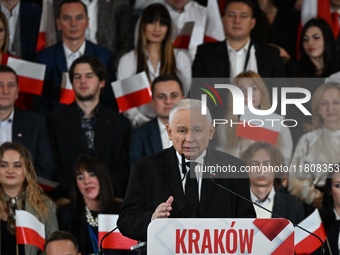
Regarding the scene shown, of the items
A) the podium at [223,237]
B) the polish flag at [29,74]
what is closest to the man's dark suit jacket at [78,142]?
the polish flag at [29,74]

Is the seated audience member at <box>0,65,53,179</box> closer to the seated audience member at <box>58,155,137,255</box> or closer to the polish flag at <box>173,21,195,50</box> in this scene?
the seated audience member at <box>58,155,137,255</box>

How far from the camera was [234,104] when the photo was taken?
3010 mm

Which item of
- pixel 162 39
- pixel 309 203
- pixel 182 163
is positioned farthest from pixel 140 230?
pixel 162 39

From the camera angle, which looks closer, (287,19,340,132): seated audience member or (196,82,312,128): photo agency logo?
(196,82,312,128): photo agency logo

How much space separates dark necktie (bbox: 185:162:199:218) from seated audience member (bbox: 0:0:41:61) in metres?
3.02

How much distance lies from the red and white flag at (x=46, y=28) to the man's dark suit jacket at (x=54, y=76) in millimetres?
271

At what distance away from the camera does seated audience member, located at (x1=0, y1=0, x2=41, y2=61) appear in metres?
4.91

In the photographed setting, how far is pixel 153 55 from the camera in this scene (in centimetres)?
468

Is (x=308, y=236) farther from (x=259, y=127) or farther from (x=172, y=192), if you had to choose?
(x=172, y=192)

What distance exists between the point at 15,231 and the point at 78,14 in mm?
1856

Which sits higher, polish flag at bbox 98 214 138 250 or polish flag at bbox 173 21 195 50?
polish flag at bbox 173 21 195 50

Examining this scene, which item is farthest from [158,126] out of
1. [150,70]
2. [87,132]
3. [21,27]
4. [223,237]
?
[223,237]

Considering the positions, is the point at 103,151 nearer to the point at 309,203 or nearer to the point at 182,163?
the point at 309,203

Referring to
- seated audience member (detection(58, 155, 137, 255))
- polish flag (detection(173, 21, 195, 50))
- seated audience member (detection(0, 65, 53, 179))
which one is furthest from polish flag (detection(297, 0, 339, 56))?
seated audience member (detection(0, 65, 53, 179))
